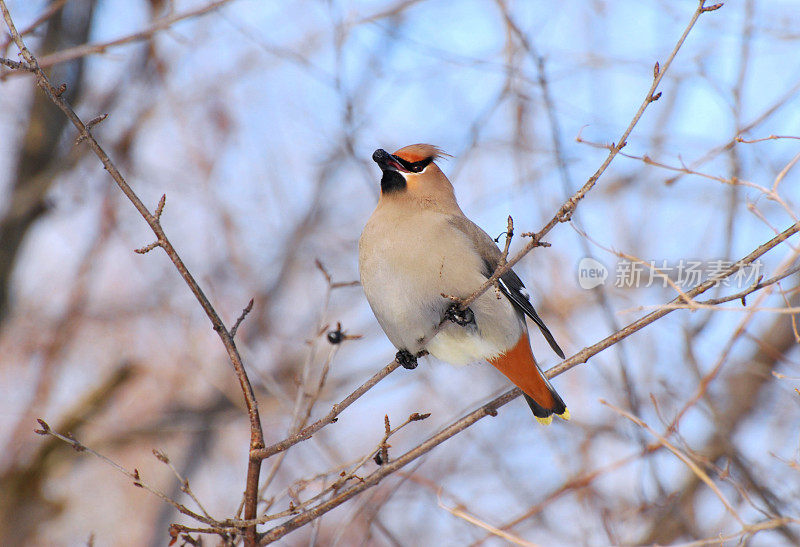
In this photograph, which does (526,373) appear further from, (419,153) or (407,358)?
(419,153)

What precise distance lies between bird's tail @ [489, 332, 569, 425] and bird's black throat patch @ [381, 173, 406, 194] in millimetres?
999

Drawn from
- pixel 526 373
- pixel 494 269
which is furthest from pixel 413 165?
pixel 526 373

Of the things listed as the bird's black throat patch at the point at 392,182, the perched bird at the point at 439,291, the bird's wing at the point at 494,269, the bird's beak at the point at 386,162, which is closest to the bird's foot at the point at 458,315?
the perched bird at the point at 439,291

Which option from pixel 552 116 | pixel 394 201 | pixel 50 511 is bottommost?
pixel 50 511

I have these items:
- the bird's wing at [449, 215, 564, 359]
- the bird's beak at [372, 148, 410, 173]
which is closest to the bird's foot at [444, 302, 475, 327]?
the bird's wing at [449, 215, 564, 359]

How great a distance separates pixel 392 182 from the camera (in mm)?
4336

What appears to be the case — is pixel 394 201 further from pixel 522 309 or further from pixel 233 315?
pixel 233 315

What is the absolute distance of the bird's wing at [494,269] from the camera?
162 inches

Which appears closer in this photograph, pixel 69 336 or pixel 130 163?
pixel 130 163

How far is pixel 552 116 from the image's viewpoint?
14.2ft

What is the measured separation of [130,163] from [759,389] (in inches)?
212

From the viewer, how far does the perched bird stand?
12.6 ft

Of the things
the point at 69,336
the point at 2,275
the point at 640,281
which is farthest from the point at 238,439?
the point at 640,281

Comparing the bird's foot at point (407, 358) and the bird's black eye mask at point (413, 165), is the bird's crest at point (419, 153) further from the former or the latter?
the bird's foot at point (407, 358)
